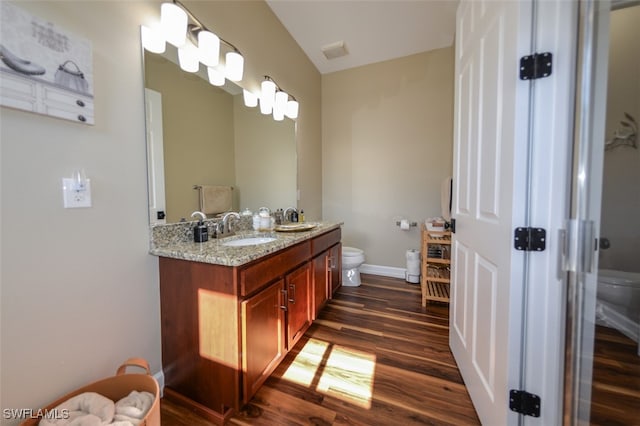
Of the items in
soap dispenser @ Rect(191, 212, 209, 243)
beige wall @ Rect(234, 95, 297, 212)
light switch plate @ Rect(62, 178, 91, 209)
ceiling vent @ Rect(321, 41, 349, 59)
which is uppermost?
ceiling vent @ Rect(321, 41, 349, 59)

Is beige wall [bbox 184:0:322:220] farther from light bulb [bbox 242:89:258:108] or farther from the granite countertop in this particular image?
the granite countertop

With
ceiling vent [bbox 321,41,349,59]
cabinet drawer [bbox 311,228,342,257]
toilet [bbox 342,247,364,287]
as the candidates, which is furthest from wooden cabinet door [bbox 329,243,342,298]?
ceiling vent [bbox 321,41,349,59]

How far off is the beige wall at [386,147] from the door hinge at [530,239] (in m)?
2.17

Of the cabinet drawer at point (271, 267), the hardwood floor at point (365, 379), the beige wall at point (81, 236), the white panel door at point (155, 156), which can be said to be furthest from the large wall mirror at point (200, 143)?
the hardwood floor at point (365, 379)

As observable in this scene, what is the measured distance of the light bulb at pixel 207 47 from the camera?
146cm

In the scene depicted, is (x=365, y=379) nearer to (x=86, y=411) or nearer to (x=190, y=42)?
(x=86, y=411)

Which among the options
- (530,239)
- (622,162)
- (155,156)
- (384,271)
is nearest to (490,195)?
(530,239)

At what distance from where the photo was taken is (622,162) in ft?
3.12

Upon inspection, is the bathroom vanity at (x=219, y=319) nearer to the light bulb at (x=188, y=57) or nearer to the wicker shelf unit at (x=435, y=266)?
the light bulb at (x=188, y=57)

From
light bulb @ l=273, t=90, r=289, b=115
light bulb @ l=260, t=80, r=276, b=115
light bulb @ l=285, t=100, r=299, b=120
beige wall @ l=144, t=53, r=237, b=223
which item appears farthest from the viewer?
light bulb @ l=285, t=100, r=299, b=120

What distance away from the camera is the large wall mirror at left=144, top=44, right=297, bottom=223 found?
51.9 inches

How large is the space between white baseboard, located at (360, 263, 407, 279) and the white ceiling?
268 centimetres

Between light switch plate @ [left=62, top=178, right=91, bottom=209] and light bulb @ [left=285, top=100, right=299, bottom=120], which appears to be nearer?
light switch plate @ [left=62, top=178, right=91, bottom=209]

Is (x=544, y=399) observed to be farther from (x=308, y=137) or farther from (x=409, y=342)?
(x=308, y=137)
